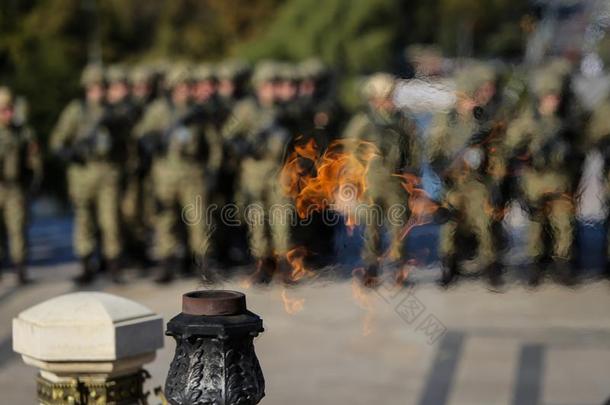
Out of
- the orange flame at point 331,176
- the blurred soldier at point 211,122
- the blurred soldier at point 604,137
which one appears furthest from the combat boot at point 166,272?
the blurred soldier at point 604,137

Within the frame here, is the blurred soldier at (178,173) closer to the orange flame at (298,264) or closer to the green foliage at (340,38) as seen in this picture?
the orange flame at (298,264)

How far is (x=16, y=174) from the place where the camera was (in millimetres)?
12016

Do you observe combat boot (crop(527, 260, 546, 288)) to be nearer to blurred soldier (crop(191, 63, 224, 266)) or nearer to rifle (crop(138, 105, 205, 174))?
blurred soldier (crop(191, 63, 224, 266))

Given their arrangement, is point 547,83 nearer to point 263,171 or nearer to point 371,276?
point 371,276

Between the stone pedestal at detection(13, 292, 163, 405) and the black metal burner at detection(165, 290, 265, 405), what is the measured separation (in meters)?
0.98

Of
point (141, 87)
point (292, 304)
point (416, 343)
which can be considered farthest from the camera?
point (141, 87)

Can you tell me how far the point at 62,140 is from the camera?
12.2m

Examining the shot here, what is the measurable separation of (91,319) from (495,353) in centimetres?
432

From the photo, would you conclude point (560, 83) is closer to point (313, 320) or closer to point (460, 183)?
point (460, 183)

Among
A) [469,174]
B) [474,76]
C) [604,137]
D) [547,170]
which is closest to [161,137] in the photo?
[469,174]

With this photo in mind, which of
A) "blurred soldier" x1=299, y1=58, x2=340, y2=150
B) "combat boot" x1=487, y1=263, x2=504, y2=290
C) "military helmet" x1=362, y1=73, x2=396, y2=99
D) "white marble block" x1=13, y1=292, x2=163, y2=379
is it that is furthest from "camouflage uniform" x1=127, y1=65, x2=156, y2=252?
"white marble block" x1=13, y1=292, x2=163, y2=379

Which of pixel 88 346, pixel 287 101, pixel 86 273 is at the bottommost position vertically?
pixel 86 273

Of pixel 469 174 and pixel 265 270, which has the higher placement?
pixel 469 174

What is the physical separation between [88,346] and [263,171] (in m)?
7.13
